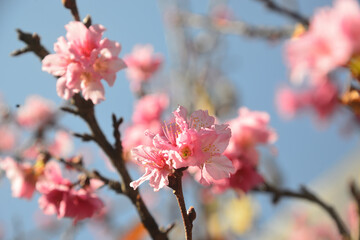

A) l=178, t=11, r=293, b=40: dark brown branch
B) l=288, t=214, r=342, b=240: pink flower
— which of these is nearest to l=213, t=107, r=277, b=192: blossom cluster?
l=178, t=11, r=293, b=40: dark brown branch

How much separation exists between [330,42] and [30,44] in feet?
2.37

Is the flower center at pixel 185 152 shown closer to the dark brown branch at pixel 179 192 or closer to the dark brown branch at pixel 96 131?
the dark brown branch at pixel 179 192

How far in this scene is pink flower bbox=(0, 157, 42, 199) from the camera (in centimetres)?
85

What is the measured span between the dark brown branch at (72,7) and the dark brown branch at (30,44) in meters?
0.09

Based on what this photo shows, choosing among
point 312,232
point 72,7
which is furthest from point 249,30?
point 312,232

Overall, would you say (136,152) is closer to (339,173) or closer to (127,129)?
(127,129)

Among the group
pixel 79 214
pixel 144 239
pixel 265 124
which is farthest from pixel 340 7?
pixel 144 239

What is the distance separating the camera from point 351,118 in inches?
63.7

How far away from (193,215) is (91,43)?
0.39 metres

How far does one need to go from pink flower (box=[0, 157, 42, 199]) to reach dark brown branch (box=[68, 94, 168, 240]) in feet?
0.84

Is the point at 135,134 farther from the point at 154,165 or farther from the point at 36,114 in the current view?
the point at 36,114

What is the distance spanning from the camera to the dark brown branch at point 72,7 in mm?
689

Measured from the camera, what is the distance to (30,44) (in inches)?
28.1

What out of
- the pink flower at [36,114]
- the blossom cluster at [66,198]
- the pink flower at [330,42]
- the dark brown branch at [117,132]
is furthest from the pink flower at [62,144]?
the pink flower at [330,42]
